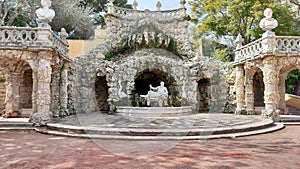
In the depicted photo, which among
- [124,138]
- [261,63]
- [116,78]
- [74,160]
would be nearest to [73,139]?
[124,138]

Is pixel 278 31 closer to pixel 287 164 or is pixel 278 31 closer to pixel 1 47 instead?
pixel 287 164

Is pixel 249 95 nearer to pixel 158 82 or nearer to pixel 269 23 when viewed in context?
pixel 269 23

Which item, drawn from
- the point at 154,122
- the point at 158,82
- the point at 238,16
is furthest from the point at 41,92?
the point at 238,16

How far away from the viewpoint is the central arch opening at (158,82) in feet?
46.0

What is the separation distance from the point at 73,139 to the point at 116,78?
22.9ft

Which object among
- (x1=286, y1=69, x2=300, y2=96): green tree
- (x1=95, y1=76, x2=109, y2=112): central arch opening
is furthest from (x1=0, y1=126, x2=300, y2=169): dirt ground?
(x1=286, y1=69, x2=300, y2=96): green tree

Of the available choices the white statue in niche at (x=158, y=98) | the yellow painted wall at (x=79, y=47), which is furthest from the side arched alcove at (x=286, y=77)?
the yellow painted wall at (x=79, y=47)

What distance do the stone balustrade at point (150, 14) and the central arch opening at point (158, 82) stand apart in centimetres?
529

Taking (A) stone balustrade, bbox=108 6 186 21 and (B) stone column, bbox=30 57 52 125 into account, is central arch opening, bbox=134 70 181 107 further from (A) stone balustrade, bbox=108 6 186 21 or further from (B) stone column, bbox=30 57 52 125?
(B) stone column, bbox=30 57 52 125

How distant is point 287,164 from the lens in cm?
466

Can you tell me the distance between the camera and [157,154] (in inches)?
213

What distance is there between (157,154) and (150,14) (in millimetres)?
15771

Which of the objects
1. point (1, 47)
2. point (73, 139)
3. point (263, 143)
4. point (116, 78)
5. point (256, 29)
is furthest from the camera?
point (256, 29)

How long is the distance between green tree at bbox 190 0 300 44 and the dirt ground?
10922 millimetres
